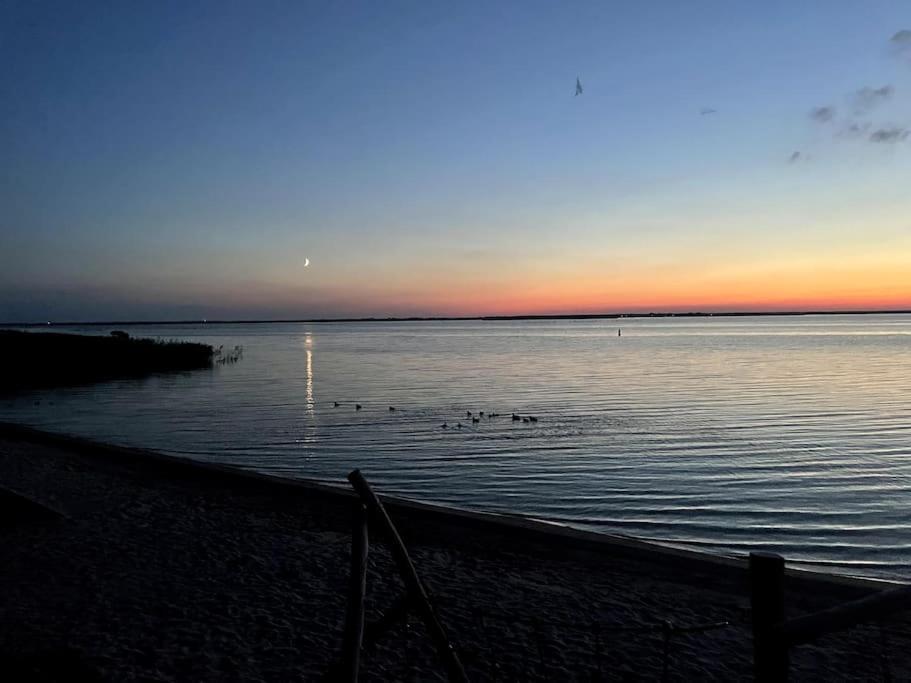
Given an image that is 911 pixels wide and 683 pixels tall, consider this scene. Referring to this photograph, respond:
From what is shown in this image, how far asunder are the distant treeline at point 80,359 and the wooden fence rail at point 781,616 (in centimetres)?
6265

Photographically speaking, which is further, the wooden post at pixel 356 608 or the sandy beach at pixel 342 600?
the sandy beach at pixel 342 600

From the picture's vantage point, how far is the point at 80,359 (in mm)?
66188

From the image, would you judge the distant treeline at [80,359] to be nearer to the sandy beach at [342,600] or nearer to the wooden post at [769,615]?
the sandy beach at [342,600]

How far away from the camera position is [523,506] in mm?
18594

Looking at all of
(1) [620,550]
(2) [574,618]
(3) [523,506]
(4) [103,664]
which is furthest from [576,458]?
(4) [103,664]

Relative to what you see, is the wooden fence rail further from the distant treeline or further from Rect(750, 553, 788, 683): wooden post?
the distant treeline

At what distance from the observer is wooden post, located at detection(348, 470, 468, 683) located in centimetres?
563

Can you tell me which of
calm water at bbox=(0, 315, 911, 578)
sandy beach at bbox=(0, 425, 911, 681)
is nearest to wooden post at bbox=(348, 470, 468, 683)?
sandy beach at bbox=(0, 425, 911, 681)

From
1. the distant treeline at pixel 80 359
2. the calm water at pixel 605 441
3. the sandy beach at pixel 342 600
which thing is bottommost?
the calm water at pixel 605 441

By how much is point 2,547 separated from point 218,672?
7.15 metres

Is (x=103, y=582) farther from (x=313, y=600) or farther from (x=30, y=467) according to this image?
(x=30, y=467)

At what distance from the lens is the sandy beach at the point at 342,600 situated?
28.5ft

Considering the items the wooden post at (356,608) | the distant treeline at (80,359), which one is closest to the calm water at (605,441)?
the distant treeline at (80,359)

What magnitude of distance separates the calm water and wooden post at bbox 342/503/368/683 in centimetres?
1157
